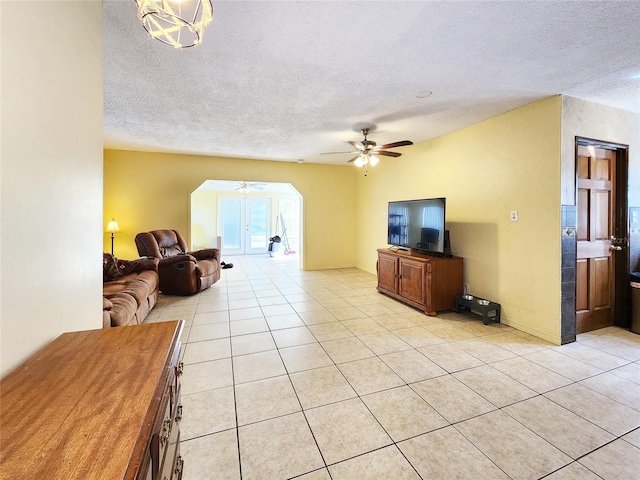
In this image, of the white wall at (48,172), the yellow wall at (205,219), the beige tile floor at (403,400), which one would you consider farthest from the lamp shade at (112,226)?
the white wall at (48,172)

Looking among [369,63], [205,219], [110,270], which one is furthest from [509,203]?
[205,219]

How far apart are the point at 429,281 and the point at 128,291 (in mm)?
3528

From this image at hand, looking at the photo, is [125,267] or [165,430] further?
[125,267]

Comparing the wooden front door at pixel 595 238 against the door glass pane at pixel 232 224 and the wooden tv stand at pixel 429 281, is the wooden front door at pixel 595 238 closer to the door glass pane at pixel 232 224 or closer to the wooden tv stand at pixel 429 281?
the wooden tv stand at pixel 429 281

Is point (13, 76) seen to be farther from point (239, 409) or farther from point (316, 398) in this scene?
point (316, 398)

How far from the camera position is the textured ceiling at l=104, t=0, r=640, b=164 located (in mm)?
1727

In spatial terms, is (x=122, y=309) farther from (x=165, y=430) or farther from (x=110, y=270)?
(x=165, y=430)

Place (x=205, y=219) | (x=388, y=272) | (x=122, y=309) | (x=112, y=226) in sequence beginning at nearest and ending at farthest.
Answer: (x=122, y=309) < (x=388, y=272) < (x=112, y=226) < (x=205, y=219)

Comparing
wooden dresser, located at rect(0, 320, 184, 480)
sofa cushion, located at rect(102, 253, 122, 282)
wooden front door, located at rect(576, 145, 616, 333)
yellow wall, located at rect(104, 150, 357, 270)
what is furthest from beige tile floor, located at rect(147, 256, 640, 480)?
yellow wall, located at rect(104, 150, 357, 270)

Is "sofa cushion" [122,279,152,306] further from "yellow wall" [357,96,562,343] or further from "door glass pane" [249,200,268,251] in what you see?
"door glass pane" [249,200,268,251]

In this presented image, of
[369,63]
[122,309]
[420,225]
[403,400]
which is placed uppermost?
[369,63]

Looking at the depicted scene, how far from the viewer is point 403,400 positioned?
1954 millimetres

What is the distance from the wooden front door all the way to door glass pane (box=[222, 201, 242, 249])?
27.9 ft

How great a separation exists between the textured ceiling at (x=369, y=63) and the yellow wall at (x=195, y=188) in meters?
1.65
